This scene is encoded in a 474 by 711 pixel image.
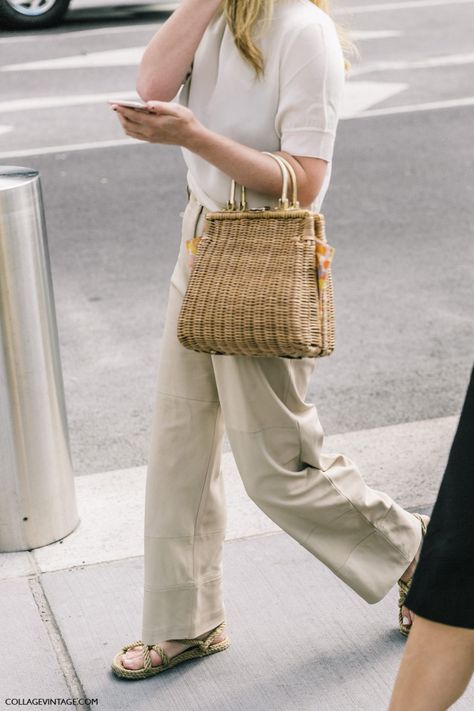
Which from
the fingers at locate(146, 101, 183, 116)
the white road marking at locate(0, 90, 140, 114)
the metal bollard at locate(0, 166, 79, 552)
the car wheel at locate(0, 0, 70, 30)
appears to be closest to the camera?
the fingers at locate(146, 101, 183, 116)

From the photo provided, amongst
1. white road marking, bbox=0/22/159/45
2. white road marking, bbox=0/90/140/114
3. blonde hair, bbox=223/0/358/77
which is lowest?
white road marking, bbox=0/90/140/114

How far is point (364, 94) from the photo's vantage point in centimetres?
1091

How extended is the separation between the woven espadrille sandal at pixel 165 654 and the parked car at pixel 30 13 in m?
12.3

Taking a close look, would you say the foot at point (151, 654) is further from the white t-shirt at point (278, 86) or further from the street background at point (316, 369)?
the white t-shirt at point (278, 86)

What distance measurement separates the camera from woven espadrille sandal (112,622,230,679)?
3.11 m

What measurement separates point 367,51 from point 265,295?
10.8 metres

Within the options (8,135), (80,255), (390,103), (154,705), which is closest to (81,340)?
(80,255)

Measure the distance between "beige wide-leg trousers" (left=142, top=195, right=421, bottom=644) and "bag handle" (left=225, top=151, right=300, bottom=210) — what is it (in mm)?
162

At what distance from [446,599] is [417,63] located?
10804 mm

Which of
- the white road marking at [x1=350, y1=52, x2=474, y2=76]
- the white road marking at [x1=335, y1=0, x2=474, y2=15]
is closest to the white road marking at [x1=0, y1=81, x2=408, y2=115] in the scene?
the white road marking at [x1=350, y1=52, x2=474, y2=76]

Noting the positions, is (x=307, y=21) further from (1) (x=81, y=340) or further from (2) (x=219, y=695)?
(1) (x=81, y=340)

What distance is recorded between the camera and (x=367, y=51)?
42.3 feet

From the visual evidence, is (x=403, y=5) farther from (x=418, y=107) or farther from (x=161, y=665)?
(x=161, y=665)

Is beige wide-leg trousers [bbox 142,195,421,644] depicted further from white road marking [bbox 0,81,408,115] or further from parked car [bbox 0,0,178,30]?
parked car [bbox 0,0,178,30]
